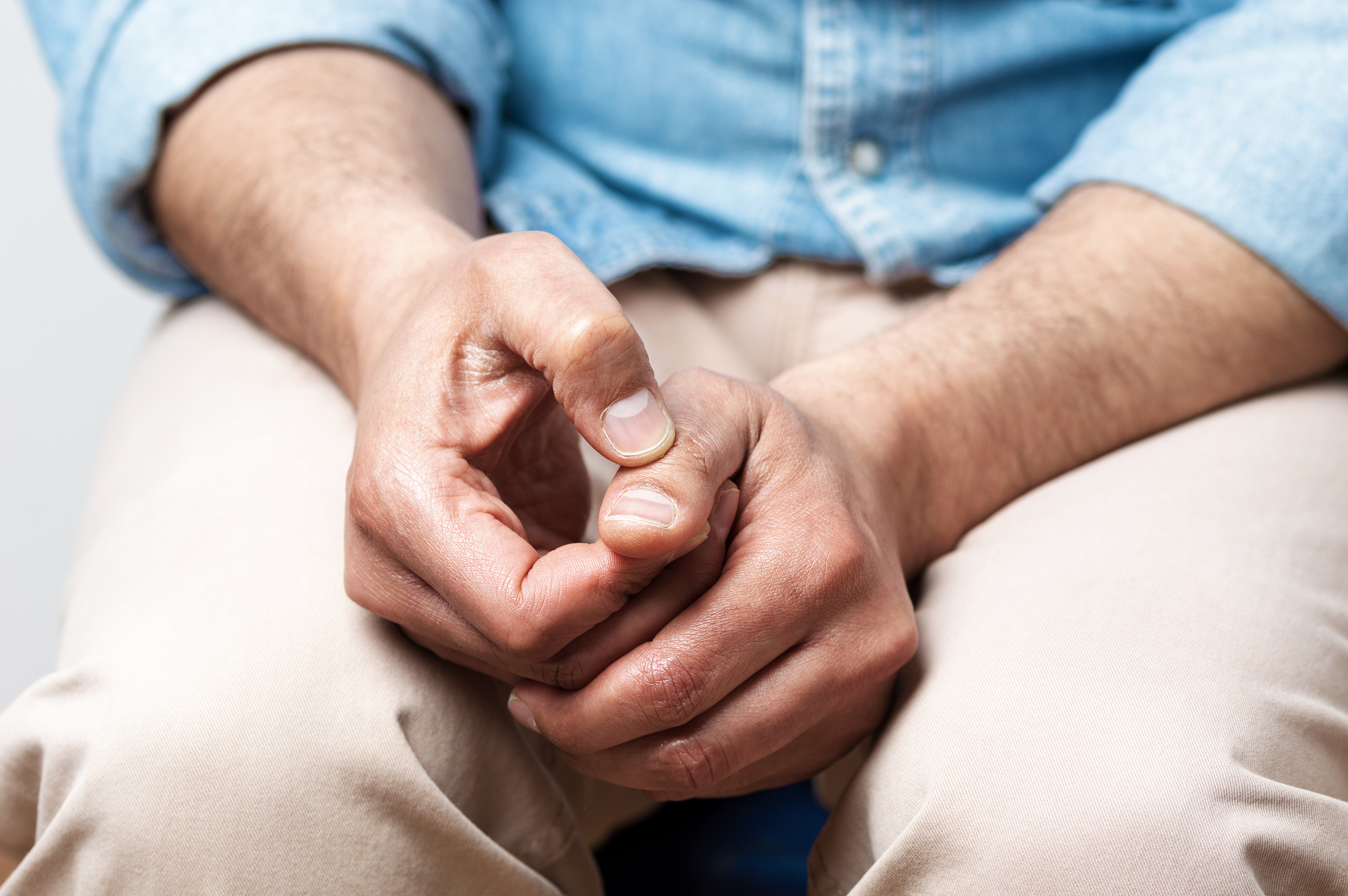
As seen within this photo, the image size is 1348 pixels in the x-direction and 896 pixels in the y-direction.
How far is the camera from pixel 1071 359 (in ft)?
2.24

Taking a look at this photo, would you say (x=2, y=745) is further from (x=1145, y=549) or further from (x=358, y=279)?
(x=1145, y=549)

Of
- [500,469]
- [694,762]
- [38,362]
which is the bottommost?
[38,362]

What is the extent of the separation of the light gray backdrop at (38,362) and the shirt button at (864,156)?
3.76ft

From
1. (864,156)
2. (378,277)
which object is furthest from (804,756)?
(864,156)

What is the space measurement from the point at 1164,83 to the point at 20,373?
1.45m

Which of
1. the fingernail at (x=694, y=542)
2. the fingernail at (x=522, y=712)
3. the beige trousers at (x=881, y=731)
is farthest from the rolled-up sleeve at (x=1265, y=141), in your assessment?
the fingernail at (x=522, y=712)

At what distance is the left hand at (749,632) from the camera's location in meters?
0.47

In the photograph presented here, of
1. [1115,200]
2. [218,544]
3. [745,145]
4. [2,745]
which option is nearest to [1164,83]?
[1115,200]

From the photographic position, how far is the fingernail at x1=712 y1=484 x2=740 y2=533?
1.65ft

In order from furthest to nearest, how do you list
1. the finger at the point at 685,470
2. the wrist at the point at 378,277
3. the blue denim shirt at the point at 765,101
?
the blue denim shirt at the point at 765,101 → the wrist at the point at 378,277 → the finger at the point at 685,470

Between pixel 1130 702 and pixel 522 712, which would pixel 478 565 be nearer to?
pixel 522 712

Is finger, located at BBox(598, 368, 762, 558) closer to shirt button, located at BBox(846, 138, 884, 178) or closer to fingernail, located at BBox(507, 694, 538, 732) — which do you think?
fingernail, located at BBox(507, 694, 538, 732)

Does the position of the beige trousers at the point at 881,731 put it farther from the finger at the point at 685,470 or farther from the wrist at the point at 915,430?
the finger at the point at 685,470

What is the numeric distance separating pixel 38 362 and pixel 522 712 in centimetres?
119
